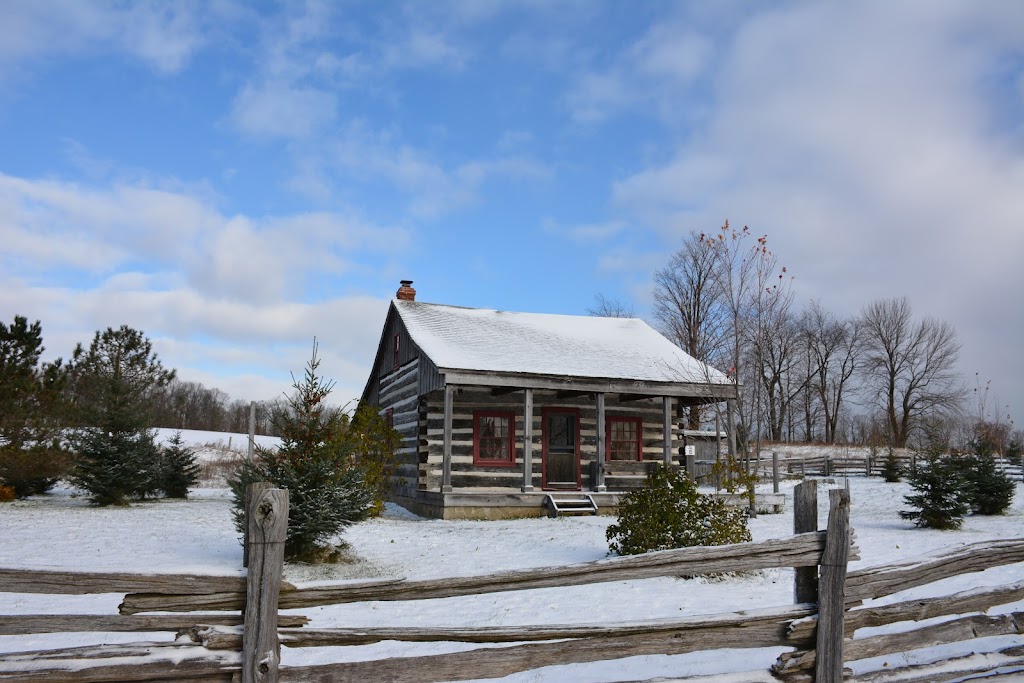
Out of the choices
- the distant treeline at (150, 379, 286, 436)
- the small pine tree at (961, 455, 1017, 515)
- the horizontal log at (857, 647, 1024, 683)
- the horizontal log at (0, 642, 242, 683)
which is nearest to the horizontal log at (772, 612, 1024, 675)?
the horizontal log at (857, 647, 1024, 683)

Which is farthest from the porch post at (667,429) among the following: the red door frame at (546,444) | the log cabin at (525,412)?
the red door frame at (546,444)

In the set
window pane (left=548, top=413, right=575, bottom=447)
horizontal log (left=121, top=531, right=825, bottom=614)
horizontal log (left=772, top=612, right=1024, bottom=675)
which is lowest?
horizontal log (left=772, top=612, right=1024, bottom=675)

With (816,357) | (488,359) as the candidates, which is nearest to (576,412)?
(488,359)

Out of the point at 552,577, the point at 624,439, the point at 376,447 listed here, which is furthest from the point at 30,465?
the point at 552,577

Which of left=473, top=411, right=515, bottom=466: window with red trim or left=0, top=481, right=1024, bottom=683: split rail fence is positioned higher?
left=473, top=411, right=515, bottom=466: window with red trim

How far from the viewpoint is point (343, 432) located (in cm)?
1244

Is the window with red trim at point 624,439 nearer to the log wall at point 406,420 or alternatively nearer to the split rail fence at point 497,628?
the log wall at point 406,420

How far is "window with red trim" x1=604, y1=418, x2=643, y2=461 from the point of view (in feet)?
68.2

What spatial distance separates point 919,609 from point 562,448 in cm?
1539

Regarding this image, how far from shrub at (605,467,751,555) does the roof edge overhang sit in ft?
21.0

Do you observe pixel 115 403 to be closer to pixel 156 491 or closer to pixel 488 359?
pixel 156 491

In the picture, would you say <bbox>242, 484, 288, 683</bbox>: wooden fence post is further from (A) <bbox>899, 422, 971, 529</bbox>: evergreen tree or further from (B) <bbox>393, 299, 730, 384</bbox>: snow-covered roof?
(A) <bbox>899, 422, 971, 529</bbox>: evergreen tree

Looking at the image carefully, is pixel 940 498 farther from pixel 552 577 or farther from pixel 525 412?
pixel 552 577

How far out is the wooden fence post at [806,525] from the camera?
15.9 feet
